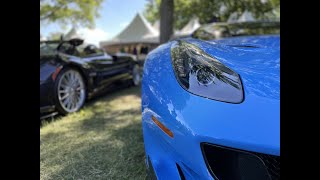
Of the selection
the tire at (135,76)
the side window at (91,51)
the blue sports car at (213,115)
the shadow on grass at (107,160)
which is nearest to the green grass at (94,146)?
the shadow on grass at (107,160)

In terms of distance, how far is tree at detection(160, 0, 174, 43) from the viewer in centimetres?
677

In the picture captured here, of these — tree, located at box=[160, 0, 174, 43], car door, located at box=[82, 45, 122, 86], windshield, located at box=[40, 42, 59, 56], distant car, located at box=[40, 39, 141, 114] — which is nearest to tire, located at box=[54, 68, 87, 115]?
distant car, located at box=[40, 39, 141, 114]

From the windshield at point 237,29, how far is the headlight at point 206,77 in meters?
2.42

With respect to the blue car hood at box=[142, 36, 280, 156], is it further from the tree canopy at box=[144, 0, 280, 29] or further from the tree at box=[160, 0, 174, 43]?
the tree canopy at box=[144, 0, 280, 29]

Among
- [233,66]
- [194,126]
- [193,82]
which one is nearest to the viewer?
[194,126]

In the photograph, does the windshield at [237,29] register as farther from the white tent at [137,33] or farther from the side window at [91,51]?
the white tent at [137,33]

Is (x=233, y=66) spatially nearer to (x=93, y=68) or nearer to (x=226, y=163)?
(x=226, y=163)

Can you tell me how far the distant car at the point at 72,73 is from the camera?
11.6 ft

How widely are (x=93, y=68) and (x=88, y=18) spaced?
15715mm

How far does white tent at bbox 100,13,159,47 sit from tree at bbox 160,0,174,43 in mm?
16198

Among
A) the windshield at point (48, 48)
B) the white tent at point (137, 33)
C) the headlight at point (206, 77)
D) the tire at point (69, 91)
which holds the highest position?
the white tent at point (137, 33)

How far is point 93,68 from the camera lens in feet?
14.9
